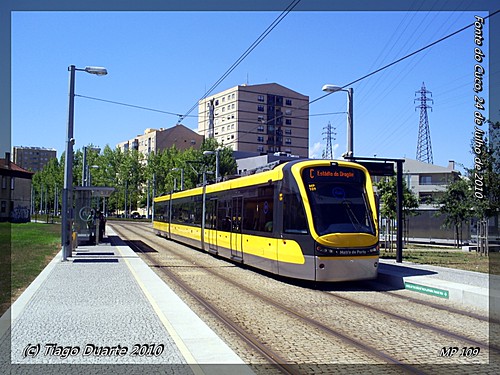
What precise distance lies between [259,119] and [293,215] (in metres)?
93.6

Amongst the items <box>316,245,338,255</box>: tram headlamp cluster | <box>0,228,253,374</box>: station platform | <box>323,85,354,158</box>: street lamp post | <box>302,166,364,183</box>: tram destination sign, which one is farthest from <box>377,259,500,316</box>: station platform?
<box>0,228,253,374</box>: station platform

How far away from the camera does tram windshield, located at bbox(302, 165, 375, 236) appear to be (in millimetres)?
13617

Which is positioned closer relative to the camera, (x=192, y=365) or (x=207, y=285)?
(x=192, y=365)

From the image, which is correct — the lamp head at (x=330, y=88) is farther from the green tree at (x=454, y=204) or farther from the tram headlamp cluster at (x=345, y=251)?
the green tree at (x=454, y=204)

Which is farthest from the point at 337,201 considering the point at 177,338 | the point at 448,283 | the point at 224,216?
the point at 224,216

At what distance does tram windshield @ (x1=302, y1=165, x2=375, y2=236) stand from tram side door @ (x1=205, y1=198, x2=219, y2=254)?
8.80 m

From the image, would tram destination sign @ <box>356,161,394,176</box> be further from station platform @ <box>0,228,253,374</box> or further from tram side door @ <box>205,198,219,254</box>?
station platform @ <box>0,228,253,374</box>

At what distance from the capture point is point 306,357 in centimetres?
731

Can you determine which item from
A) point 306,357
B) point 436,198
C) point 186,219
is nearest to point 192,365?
point 306,357

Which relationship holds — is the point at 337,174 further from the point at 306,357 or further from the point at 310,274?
the point at 306,357

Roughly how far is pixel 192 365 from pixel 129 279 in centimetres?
857

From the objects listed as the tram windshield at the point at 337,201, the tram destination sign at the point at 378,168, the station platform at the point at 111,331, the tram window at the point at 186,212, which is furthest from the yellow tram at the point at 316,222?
the tram window at the point at 186,212

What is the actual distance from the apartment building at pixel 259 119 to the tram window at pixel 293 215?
3471 inches

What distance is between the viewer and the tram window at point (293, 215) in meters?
13.8
